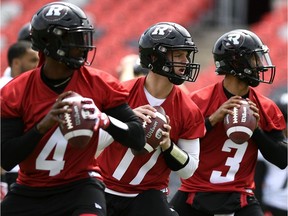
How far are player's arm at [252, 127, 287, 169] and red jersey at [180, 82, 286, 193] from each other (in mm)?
58

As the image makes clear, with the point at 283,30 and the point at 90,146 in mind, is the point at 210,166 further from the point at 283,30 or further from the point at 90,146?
the point at 283,30

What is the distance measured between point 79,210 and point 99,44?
11420 millimetres

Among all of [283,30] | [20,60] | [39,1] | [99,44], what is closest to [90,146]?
[20,60]

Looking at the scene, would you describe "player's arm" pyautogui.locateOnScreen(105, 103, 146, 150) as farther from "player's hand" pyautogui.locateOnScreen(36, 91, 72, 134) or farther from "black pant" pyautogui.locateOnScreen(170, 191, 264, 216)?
"black pant" pyautogui.locateOnScreen(170, 191, 264, 216)

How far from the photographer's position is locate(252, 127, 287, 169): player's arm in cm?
525

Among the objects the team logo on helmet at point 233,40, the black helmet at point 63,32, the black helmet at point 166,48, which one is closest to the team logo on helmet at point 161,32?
the black helmet at point 166,48

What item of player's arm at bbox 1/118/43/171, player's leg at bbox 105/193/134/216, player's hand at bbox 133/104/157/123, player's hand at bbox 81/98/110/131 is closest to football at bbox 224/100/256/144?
player's hand at bbox 133/104/157/123

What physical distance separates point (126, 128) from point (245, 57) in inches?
46.5

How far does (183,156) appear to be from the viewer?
484 cm

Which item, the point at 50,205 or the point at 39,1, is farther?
the point at 39,1

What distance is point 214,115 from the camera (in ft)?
17.1

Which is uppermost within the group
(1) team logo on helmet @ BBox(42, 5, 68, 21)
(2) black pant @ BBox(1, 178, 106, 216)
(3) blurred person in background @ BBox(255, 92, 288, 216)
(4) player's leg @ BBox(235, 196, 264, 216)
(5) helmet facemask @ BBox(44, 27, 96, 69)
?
(1) team logo on helmet @ BBox(42, 5, 68, 21)

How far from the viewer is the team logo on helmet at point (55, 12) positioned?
4371 millimetres

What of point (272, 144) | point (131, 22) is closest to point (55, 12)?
point (272, 144)
